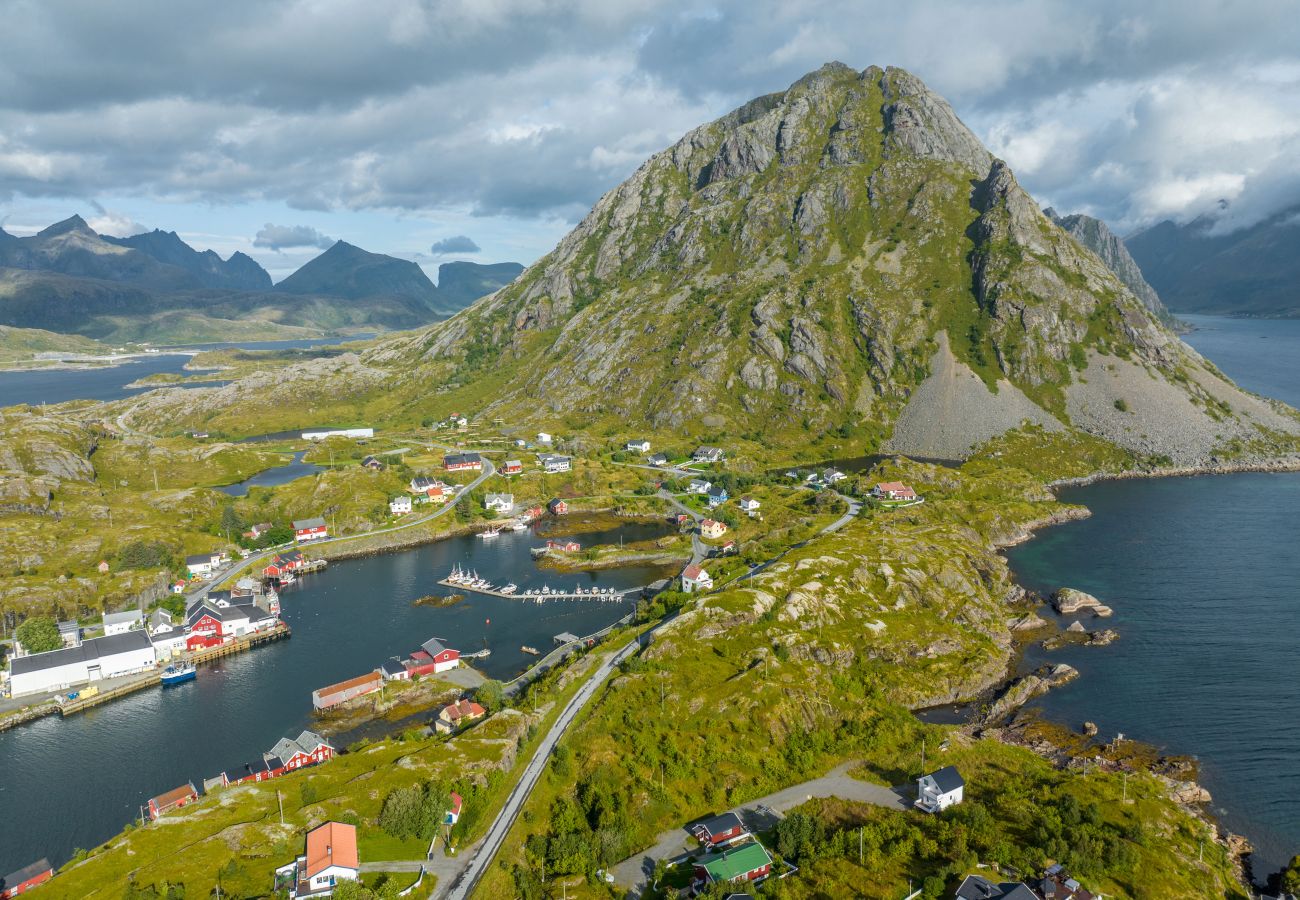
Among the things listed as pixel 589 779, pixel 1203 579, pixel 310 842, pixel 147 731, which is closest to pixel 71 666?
pixel 147 731

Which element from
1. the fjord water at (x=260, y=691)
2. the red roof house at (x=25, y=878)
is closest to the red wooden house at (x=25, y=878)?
the red roof house at (x=25, y=878)

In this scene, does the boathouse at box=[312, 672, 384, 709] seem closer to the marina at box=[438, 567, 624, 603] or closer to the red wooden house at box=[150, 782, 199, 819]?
the red wooden house at box=[150, 782, 199, 819]

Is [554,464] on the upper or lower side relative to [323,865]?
upper

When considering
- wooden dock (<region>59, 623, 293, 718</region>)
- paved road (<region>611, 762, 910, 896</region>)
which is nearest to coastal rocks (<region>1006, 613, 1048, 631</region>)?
paved road (<region>611, 762, 910, 896</region>)

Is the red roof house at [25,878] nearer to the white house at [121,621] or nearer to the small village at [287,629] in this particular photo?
the small village at [287,629]

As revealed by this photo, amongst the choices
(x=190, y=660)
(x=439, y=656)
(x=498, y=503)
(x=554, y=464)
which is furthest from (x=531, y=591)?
(x=554, y=464)

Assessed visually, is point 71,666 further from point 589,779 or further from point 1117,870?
point 1117,870

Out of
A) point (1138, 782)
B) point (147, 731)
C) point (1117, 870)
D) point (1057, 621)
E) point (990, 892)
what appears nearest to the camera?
point (990, 892)

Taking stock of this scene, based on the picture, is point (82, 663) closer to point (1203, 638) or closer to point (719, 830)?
point (719, 830)
